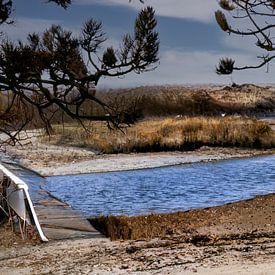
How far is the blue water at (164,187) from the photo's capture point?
17.2 metres

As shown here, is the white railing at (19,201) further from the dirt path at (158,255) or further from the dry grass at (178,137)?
the dry grass at (178,137)

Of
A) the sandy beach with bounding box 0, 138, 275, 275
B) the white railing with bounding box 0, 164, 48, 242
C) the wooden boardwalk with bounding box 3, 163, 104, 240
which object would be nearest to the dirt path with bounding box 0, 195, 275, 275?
the sandy beach with bounding box 0, 138, 275, 275

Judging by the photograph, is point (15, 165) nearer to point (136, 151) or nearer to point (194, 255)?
point (136, 151)

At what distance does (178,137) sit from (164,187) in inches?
548

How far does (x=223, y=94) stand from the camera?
60.9 metres

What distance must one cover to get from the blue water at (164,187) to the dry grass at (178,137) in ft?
18.2

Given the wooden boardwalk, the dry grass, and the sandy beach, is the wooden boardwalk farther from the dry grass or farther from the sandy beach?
the dry grass

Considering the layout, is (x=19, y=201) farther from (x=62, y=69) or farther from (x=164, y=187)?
(x=164, y=187)

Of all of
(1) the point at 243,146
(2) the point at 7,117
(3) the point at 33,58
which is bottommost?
(1) the point at 243,146

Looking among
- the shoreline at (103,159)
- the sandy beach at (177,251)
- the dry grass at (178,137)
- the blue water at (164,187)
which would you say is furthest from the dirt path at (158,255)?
the dry grass at (178,137)

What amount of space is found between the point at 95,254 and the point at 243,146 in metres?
Result: 26.8

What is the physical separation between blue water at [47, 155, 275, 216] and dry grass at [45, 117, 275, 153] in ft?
18.2

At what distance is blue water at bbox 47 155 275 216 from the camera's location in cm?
1719

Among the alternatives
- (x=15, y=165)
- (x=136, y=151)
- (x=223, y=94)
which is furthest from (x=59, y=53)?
(x=223, y=94)
